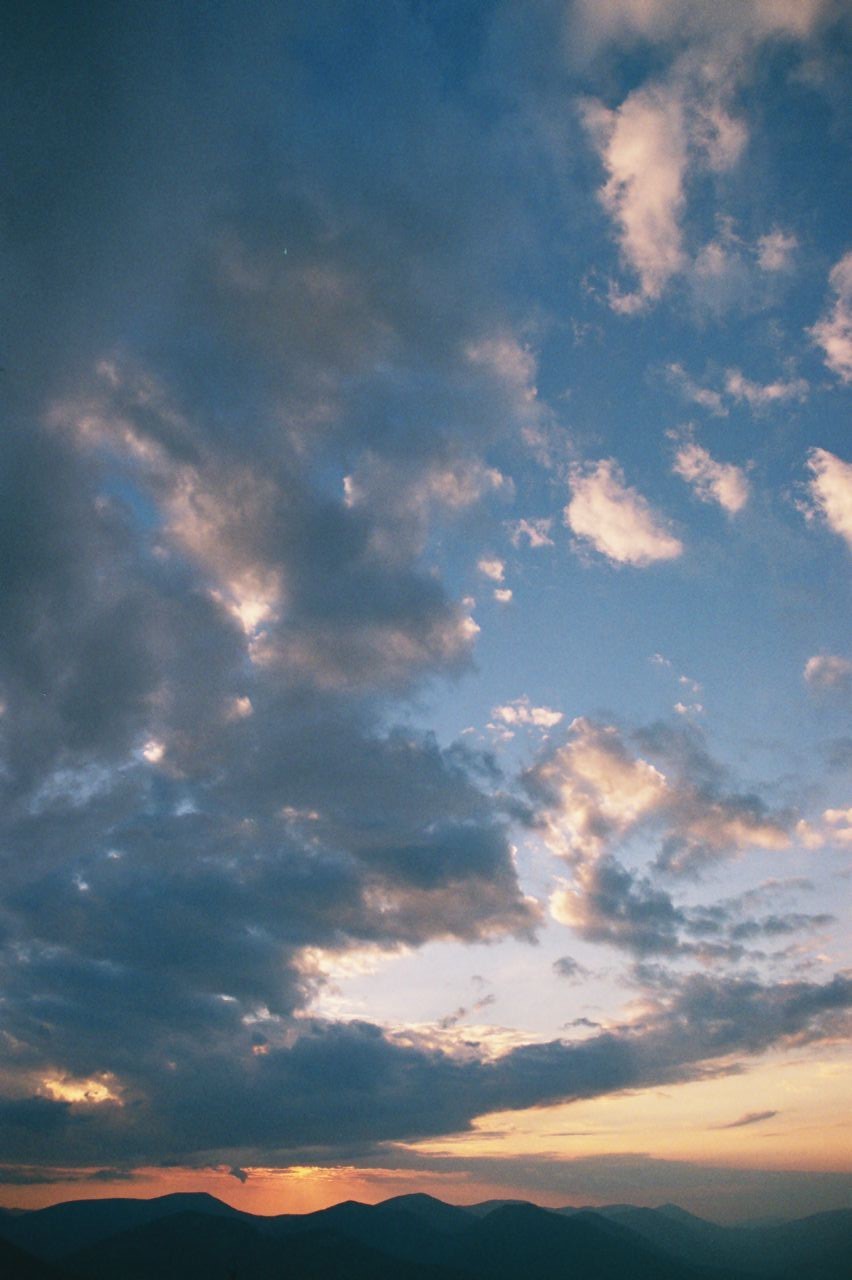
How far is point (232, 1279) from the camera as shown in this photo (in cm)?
9500
